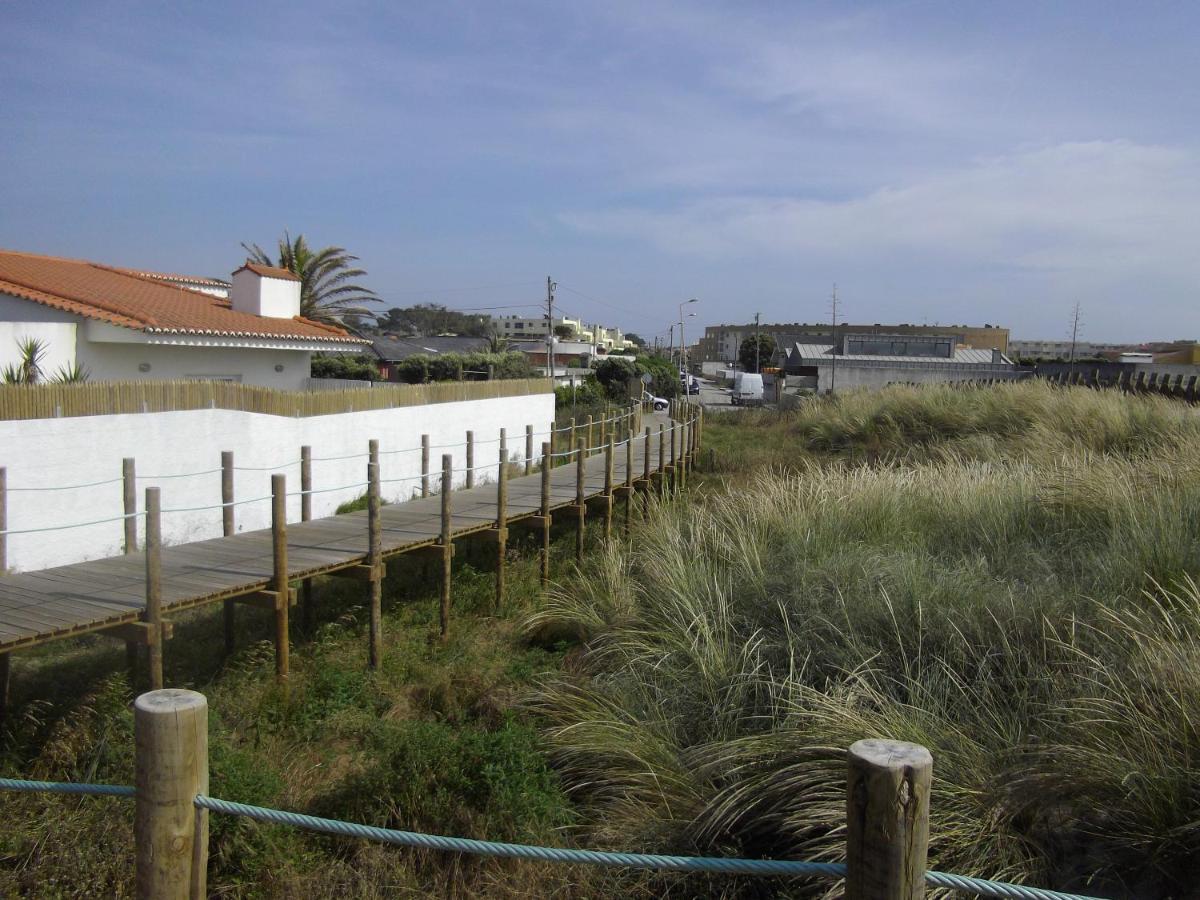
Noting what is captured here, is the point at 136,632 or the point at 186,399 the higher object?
the point at 186,399

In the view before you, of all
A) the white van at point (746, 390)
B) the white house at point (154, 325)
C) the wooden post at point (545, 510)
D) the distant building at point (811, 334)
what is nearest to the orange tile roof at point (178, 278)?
the white house at point (154, 325)

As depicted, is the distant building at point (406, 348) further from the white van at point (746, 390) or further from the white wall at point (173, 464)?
the white wall at point (173, 464)

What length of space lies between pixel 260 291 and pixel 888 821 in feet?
70.0

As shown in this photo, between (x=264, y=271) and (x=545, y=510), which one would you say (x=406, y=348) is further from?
(x=545, y=510)

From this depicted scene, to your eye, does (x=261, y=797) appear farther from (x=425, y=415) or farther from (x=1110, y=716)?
(x=425, y=415)

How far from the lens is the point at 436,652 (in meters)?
9.77

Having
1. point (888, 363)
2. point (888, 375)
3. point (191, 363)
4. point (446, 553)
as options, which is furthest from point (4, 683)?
point (888, 363)

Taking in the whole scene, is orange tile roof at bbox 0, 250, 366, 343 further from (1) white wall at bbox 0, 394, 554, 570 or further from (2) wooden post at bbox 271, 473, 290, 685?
(2) wooden post at bbox 271, 473, 290, 685

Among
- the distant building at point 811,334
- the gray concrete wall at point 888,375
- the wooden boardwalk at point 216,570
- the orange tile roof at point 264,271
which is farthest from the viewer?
the distant building at point 811,334

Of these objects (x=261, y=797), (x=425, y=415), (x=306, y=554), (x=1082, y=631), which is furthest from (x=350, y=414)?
(x=1082, y=631)

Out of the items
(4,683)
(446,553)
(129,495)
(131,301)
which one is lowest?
(4,683)

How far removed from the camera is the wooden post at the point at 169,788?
2896 mm

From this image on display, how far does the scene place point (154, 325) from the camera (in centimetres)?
1597

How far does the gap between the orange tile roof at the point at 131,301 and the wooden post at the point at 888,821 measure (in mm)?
15685
